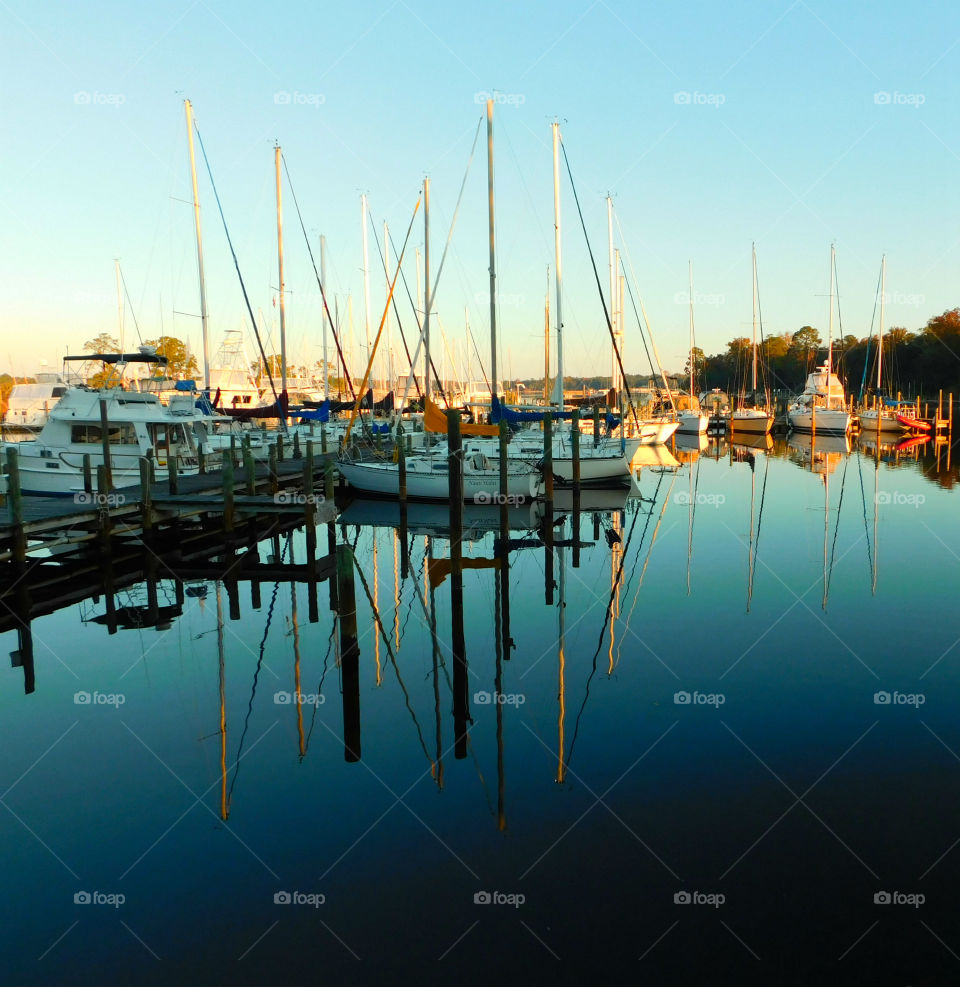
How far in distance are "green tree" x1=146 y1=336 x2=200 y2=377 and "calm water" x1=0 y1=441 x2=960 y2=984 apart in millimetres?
70025

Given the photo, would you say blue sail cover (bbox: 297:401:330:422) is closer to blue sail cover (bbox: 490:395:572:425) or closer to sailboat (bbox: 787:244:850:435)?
blue sail cover (bbox: 490:395:572:425)

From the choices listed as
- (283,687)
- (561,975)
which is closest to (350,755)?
(283,687)

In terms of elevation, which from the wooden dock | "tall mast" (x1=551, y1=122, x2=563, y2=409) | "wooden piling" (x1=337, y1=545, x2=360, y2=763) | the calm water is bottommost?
the calm water

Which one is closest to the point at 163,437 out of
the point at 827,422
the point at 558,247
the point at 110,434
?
the point at 110,434

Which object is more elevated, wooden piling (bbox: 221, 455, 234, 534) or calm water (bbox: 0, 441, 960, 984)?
wooden piling (bbox: 221, 455, 234, 534)

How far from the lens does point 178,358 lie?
82.4 meters

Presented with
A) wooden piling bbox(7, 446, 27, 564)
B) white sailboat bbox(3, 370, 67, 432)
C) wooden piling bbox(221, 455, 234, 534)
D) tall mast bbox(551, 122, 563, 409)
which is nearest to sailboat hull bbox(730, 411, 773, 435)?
tall mast bbox(551, 122, 563, 409)

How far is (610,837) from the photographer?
8.17 metres

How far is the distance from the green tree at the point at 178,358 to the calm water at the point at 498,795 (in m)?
70.0

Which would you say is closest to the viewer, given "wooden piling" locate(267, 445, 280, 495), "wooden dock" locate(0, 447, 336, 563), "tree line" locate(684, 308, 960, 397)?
"wooden dock" locate(0, 447, 336, 563)

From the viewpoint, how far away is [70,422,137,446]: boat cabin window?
25.2 meters

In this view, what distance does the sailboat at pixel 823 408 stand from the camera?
70.4m

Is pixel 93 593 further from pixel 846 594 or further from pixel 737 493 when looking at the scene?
pixel 737 493

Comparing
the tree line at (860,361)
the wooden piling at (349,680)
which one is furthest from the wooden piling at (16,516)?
the tree line at (860,361)
